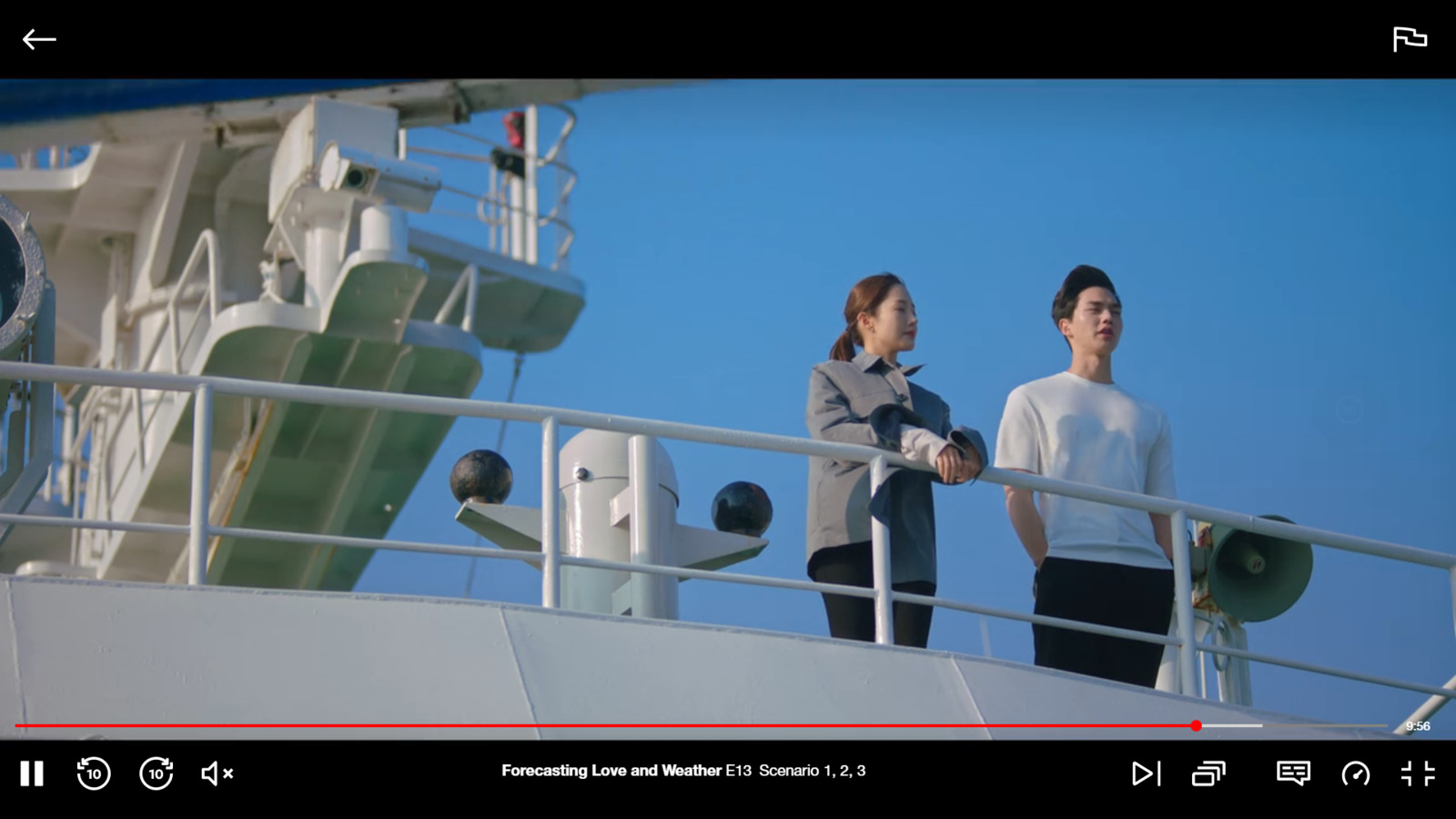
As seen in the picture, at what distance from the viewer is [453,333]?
44.5 ft

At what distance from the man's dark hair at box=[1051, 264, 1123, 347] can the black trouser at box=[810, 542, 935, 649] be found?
1.33 meters

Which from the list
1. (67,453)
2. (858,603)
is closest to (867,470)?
(858,603)

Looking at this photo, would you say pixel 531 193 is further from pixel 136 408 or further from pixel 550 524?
pixel 550 524

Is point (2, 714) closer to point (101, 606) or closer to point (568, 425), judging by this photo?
point (101, 606)

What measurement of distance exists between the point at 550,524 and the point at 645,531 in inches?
33.6

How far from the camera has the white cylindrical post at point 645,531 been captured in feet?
24.3

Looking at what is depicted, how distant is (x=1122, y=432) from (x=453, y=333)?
23.3 feet

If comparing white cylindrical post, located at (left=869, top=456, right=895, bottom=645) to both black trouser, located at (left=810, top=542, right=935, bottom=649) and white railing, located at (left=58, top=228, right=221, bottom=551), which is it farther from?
white railing, located at (left=58, top=228, right=221, bottom=551)

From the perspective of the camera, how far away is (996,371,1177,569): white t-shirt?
713cm

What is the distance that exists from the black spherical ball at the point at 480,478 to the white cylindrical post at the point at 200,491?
4.12 ft

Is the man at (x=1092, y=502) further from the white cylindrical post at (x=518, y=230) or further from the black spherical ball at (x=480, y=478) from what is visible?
the white cylindrical post at (x=518, y=230)
